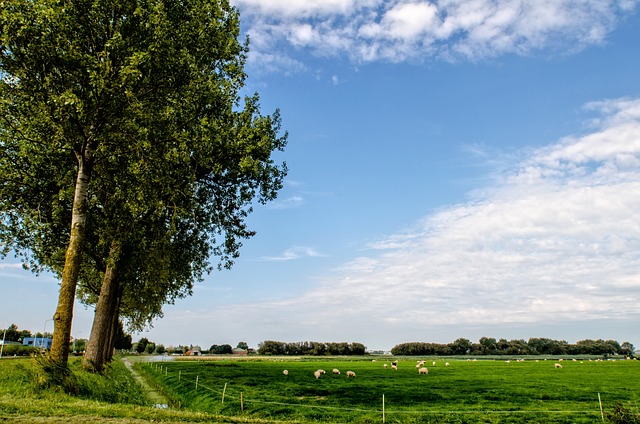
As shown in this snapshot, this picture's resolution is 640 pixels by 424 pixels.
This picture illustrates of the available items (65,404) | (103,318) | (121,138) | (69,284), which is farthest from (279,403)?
(121,138)

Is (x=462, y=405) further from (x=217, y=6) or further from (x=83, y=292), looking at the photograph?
(x=83, y=292)

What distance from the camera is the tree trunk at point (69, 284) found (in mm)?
21391

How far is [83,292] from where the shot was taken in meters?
53.4

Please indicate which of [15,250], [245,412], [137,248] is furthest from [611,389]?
[15,250]

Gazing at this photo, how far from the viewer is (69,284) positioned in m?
22.2

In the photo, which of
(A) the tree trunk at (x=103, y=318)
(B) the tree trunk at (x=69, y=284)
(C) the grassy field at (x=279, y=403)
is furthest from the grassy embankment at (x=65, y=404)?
(A) the tree trunk at (x=103, y=318)

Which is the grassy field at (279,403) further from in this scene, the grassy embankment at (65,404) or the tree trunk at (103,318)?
the tree trunk at (103,318)

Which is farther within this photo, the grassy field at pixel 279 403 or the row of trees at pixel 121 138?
the row of trees at pixel 121 138

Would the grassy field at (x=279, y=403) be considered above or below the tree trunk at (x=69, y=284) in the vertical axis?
below

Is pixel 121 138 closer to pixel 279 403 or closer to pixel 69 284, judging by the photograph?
pixel 69 284

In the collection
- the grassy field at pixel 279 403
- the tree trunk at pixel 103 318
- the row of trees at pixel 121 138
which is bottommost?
the grassy field at pixel 279 403

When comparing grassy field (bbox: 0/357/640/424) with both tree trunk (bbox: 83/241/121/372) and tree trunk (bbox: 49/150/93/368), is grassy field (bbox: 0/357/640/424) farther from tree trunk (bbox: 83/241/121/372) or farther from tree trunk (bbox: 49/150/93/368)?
tree trunk (bbox: 83/241/121/372)

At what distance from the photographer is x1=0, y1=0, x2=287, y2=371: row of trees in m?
21.4

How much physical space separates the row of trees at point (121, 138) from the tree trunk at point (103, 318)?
0.09 metres
